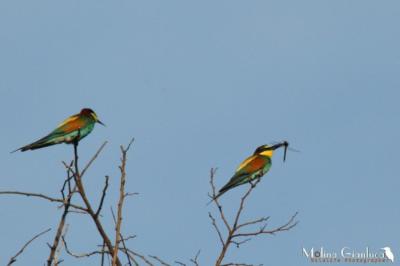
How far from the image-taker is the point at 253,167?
30.8 ft

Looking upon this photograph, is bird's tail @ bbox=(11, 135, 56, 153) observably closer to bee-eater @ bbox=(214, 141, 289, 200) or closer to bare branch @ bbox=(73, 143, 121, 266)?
bee-eater @ bbox=(214, 141, 289, 200)

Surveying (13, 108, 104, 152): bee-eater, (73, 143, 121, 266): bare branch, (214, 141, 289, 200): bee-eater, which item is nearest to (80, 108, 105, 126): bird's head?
(13, 108, 104, 152): bee-eater

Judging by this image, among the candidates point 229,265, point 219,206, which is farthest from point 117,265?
point 219,206

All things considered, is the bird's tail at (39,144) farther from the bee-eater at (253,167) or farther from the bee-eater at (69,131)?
the bee-eater at (253,167)

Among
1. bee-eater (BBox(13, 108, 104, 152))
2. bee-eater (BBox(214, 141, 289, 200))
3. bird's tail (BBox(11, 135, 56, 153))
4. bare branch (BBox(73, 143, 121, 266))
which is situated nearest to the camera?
bare branch (BBox(73, 143, 121, 266))

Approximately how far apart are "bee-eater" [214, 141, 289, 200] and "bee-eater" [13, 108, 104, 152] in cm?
165

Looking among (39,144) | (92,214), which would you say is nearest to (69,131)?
(39,144)

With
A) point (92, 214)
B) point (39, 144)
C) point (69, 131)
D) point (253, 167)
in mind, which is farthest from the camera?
point (253, 167)

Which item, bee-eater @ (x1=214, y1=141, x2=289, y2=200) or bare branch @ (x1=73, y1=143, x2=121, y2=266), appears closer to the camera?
bare branch @ (x1=73, y1=143, x2=121, y2=266)

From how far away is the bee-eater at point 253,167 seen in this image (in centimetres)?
901

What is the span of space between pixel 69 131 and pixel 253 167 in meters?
2.13

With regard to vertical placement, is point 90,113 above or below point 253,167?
above

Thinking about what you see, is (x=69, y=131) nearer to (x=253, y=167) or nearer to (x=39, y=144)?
(x=39, y=144)

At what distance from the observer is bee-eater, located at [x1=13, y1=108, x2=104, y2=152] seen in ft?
27.7
